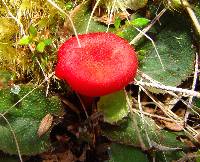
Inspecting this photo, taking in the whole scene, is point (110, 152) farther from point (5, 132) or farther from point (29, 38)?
point (29, 38)

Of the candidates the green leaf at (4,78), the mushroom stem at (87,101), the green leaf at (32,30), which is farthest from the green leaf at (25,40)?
the mushroom stem at (87,101)

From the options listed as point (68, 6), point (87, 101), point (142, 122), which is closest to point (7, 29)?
point (68, 6)

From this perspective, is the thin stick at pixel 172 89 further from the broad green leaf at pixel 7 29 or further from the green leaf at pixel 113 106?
the broad green leaf at pixel 7 29

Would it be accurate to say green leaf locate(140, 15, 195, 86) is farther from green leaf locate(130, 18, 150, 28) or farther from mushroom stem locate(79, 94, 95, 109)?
mushroom stem locate(79, 94, 95, 109)

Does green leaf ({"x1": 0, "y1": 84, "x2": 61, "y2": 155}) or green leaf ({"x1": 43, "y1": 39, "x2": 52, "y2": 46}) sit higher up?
green leaf ({"x1": 43, "y1": 39, "x2": 52, "y2": 46})

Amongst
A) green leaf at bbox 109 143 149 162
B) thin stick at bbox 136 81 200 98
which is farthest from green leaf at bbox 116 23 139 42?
green leaf at bbox 109 143 149 162

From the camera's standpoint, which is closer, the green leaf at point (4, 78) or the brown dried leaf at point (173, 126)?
the green leaf at point (4, 78)
